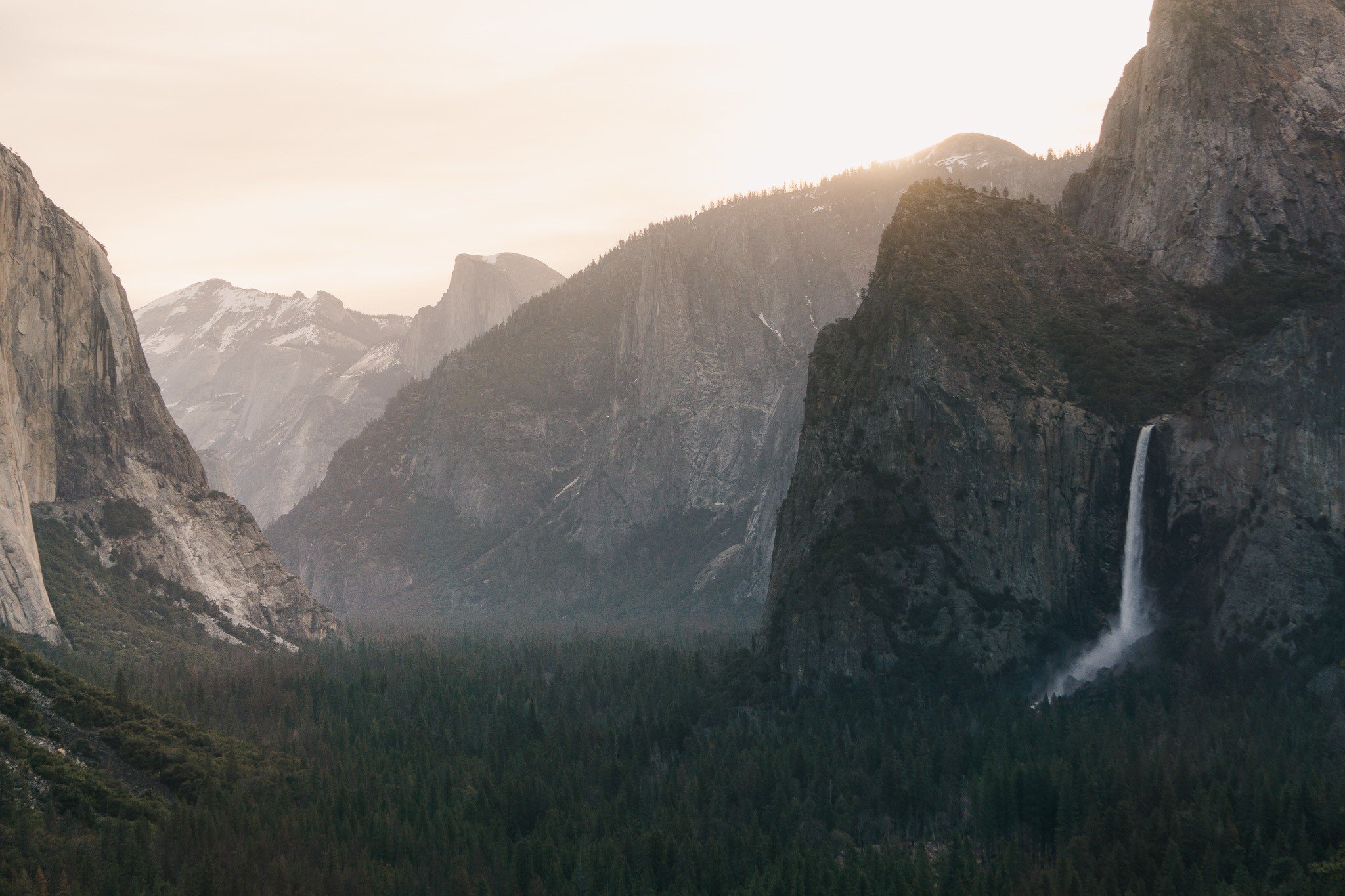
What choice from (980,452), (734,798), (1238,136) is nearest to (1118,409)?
(980,452)

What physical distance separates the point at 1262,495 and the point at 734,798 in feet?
206

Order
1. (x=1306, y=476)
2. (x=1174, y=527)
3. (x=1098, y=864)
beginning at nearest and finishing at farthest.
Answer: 1. (x=1098, y=864)
2. (x=1306, y=476)
3. (x=1174, y=527)

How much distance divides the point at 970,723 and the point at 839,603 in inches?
1057

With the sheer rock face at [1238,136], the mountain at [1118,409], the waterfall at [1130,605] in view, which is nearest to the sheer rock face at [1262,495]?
the mountain at [1118,409]

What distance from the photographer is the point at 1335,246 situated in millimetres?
181375

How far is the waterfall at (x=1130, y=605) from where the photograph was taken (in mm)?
163000

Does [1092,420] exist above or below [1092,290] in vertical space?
below

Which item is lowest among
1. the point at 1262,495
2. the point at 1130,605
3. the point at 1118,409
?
the point at 1130,605

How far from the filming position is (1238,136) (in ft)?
612

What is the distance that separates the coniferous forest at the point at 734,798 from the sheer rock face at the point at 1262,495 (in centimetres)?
672

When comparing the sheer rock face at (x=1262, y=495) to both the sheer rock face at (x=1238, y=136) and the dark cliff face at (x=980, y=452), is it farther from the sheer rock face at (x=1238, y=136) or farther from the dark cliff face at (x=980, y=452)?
the sheer rock face at (x=1238, y=136)

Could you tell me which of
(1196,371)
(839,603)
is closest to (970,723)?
(839,603)

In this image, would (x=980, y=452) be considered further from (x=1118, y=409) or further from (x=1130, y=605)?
(x=1130, y=605)

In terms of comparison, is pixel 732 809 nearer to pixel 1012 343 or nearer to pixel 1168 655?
pixel 1168 655
